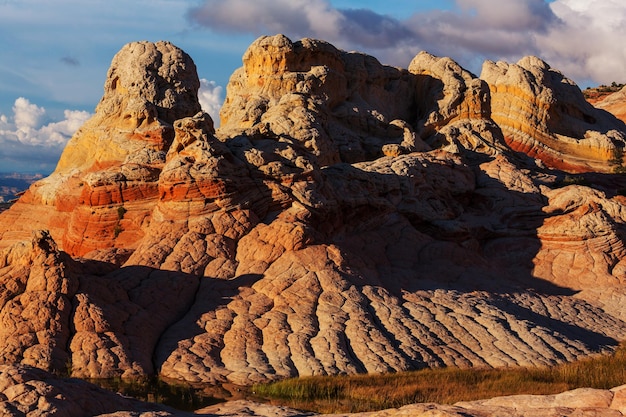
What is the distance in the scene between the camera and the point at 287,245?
2530 cm

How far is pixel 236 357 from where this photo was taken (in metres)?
19.8

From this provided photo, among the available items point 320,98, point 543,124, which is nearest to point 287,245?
point 320,98

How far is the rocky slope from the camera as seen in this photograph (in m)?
20.1

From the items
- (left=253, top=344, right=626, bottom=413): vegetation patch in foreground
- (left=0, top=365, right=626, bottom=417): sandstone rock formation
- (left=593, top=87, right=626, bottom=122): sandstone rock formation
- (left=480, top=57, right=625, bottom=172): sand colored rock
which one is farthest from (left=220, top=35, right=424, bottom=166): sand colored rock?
(left=593, top=87, right=626, bottom=122): sandstone rock formation

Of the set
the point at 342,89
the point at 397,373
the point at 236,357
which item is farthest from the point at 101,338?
the point at 342,89

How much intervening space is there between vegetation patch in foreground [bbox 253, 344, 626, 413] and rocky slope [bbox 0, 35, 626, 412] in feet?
2.88

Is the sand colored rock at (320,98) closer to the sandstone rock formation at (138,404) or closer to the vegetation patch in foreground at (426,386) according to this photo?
the vegetation patch in foreground at (426,386)

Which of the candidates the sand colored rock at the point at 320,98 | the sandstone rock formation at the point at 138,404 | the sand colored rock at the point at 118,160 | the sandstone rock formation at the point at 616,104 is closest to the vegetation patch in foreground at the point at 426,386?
the sandstone rock formation at the point at 138,404

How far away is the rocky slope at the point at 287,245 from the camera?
20141 millimetres

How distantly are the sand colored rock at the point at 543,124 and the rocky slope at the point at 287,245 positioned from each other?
13.0 metres

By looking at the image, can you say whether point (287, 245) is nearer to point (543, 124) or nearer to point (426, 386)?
point (426, 386)

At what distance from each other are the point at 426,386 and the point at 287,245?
329 inches

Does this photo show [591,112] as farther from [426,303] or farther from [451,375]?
[451,375]

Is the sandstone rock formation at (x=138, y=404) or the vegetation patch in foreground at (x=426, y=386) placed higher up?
the sandstone rock formation at (x=138, y=404)
